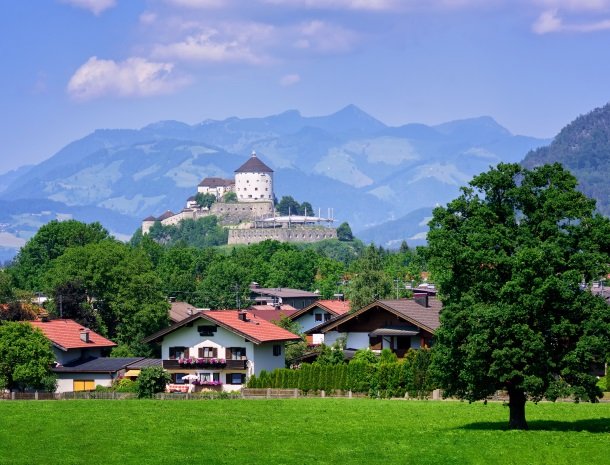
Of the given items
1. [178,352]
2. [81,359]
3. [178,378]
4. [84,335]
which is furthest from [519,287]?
[84,335]

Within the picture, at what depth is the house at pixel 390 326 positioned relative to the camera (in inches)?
2709

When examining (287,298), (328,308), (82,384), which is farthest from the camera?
(287,298)

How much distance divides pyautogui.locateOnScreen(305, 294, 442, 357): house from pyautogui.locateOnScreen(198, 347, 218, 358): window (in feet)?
19.5

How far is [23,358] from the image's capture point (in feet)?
221

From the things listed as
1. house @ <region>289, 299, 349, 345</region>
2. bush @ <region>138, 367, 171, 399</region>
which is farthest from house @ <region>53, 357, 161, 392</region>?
house @ <region>289, 299, 349, 345</region>

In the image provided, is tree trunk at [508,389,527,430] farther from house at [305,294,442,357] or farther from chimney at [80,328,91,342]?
chimney at [80,328,91,342]

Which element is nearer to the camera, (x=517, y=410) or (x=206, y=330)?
(x=517, y=410)

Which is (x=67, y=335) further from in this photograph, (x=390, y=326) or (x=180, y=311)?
(x=180, y=311)

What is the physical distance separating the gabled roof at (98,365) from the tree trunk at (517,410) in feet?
122

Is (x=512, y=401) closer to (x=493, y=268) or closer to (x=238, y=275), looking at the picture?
(x=493, y=268)

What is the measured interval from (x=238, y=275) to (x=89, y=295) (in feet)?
164

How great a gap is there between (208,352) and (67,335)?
9.86 meters

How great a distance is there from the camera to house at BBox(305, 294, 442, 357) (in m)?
68.8

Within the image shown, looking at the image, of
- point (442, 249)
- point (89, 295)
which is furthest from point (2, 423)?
point (89, 295)
